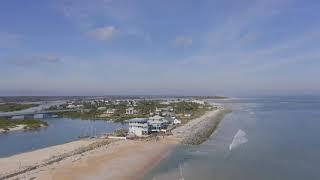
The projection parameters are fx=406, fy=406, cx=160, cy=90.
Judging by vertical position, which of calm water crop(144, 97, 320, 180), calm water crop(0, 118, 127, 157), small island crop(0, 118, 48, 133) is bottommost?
calm water crop(144, 97, 320, 180)

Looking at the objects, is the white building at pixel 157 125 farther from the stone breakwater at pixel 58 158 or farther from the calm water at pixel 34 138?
the stone breakwater at pixel 58 158

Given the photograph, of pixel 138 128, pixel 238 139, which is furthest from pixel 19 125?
pixel 238 139

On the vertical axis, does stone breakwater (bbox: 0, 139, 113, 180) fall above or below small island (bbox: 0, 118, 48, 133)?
below

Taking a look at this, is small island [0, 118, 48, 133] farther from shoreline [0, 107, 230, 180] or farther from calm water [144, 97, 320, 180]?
calm water [144, 97, 320, 180]

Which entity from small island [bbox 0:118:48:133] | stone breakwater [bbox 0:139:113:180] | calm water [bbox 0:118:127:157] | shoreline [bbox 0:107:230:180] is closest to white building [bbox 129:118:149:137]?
shoreline [bbox 0:107:230:180]

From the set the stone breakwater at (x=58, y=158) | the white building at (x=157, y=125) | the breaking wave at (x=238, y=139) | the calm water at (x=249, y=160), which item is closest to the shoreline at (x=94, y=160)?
the stone breakwater at (x=58, y=158)
